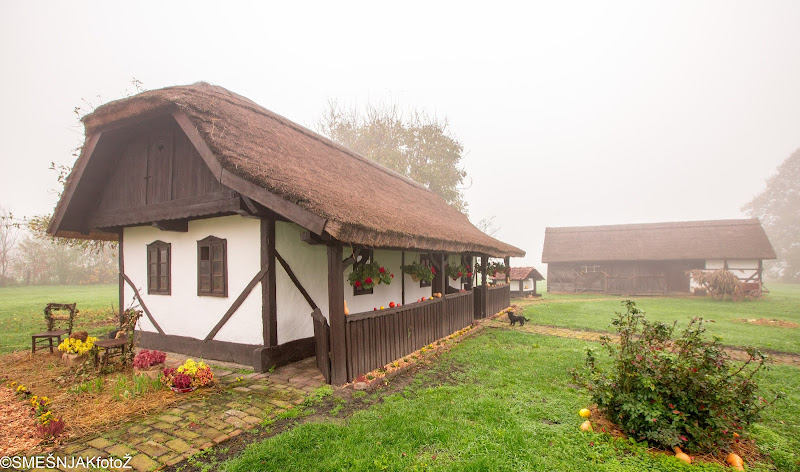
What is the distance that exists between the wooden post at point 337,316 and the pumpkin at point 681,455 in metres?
4.02

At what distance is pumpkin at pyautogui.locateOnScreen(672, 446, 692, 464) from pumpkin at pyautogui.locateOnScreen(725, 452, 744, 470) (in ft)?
1.12

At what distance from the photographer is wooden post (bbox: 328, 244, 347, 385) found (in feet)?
17.5

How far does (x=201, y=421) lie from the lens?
4.24 metres

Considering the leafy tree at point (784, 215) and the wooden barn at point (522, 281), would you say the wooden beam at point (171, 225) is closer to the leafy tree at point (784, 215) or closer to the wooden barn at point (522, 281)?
the wooden barn at point (522, 281)

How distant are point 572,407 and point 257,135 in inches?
275

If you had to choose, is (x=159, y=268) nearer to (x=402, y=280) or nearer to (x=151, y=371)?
(x=151, y=371)

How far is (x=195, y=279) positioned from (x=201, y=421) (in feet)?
12.6

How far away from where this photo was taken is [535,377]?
19.6ft

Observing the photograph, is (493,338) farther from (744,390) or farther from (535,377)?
(744,390)

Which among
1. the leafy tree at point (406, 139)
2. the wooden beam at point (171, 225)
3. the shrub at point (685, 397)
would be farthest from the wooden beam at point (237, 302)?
the leafy tree at point (406, 139)

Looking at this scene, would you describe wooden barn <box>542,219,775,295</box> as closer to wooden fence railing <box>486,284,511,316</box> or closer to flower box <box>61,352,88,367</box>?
wooden fence railing <box>486,284,511,316</box>

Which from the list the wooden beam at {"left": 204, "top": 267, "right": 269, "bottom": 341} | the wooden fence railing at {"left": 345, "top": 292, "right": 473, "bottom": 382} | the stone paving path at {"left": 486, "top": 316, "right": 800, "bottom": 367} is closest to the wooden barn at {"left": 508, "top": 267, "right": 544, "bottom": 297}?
the stone paving path at {"left": 486, "top": 316, "right": 800, "bottom": 367}

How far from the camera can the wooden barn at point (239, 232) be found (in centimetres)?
550

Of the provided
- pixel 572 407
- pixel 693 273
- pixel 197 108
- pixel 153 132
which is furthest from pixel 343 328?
pixel 693 273
